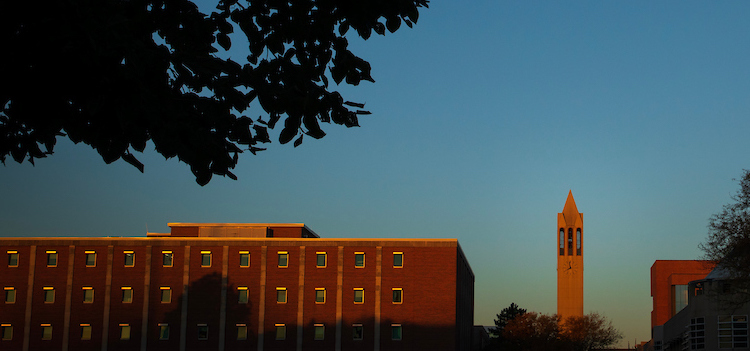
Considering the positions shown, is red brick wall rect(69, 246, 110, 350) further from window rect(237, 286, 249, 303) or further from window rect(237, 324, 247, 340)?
window rect(237, 324, 247, 340)

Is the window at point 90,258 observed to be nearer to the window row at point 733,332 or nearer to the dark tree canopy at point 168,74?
the window row at point 733,332

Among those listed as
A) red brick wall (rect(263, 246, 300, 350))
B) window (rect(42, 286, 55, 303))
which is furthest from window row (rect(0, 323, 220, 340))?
window (rect(42, 286, 55, 303))

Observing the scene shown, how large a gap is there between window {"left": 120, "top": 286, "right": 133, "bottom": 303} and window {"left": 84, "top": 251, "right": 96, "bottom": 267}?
3698 mm

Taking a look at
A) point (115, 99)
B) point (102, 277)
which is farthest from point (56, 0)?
point (102, 277)

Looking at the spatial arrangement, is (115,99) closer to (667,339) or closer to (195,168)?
(195,168)

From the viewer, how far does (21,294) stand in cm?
7631

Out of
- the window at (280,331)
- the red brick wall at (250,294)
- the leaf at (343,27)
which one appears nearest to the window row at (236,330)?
the window at (280,331)

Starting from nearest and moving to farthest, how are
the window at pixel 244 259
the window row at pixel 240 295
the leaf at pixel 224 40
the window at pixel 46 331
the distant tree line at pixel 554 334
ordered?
the leaf at pixel 224 40 → the window at pixel 46 331 → the window row at pixel 240 295 → the window at pixel 244 259 → the distant tree line at pixel 554 334

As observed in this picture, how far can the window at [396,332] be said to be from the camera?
74.3 m

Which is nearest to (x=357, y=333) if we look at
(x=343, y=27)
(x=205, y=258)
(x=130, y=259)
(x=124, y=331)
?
(x=205, y=258)

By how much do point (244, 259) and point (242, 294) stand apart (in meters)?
3.21

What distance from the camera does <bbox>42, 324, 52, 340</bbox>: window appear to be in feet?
246

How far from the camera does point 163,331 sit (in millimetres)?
74625

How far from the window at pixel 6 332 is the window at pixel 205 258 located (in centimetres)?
1837
